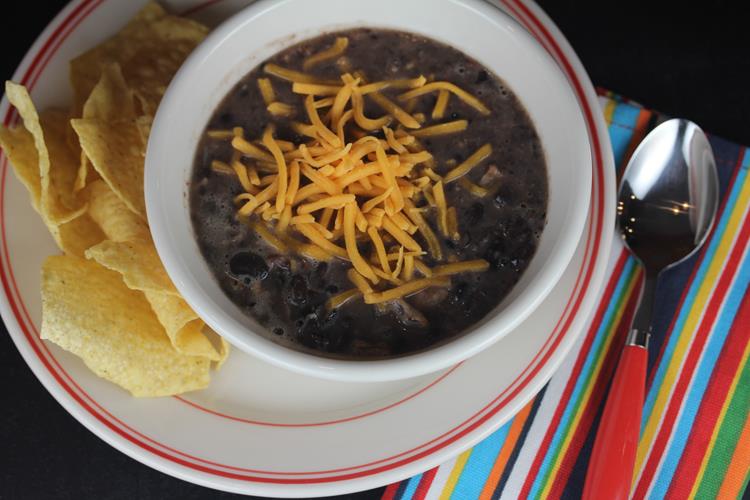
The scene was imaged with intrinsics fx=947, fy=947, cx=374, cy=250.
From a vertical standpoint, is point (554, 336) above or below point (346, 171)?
below

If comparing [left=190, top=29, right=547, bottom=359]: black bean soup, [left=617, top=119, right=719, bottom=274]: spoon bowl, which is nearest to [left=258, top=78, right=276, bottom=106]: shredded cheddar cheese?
[left=190, top=29, right=547, bottom=359]: black bean soup

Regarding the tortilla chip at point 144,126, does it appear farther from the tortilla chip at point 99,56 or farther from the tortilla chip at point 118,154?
the tortilla chip at point 99,56

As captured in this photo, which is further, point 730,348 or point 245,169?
point 730,348

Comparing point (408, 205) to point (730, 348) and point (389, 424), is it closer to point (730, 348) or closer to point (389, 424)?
point (389, 424)

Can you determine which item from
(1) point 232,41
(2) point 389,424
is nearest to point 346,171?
(1) point 232,41

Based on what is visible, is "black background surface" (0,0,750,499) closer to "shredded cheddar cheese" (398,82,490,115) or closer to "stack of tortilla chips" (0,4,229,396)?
"stack of tortilla chips" (0,4,229,396)

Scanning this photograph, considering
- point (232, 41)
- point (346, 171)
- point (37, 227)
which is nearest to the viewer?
point (346, 171)
